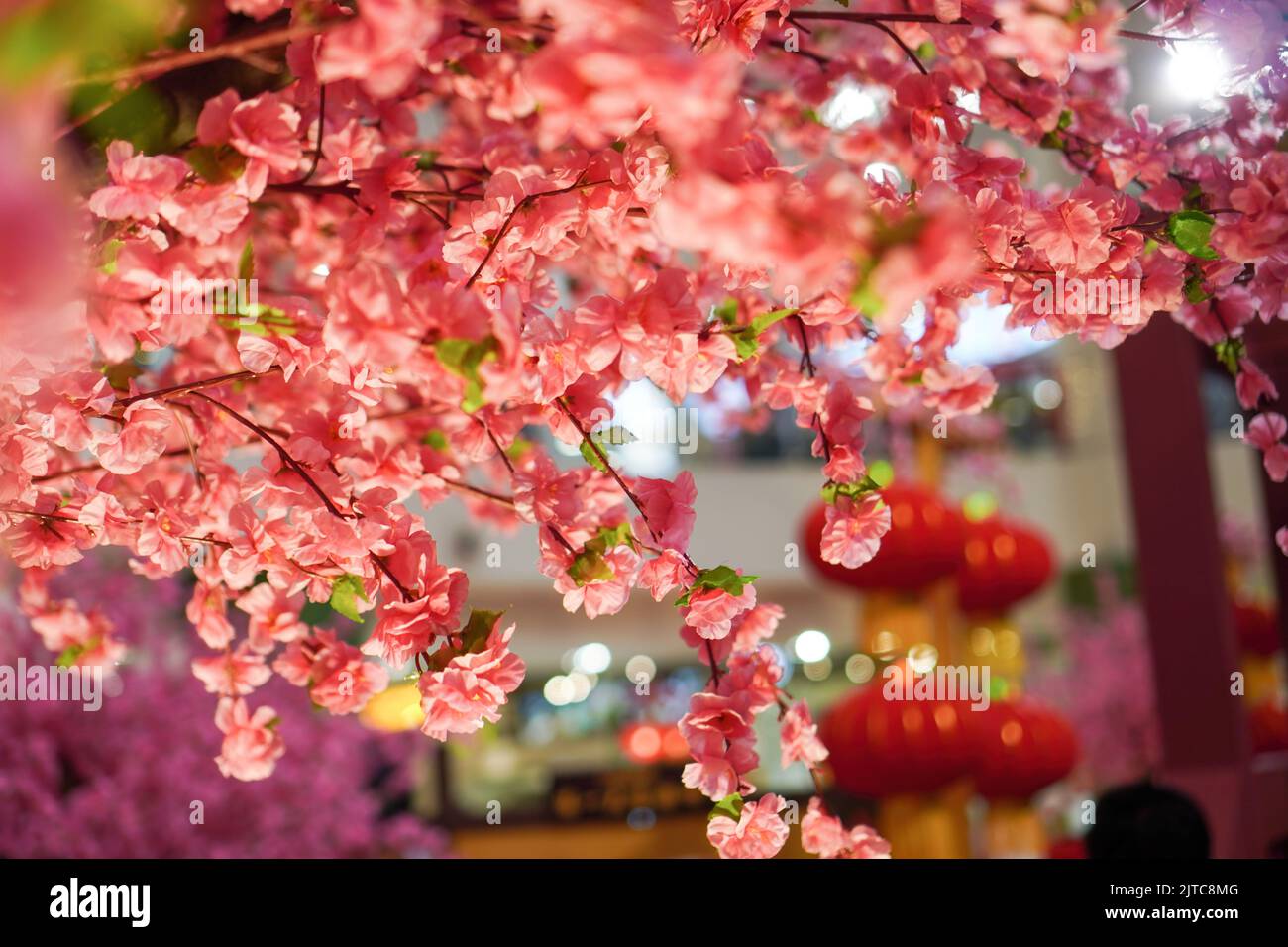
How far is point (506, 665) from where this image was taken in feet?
3.14

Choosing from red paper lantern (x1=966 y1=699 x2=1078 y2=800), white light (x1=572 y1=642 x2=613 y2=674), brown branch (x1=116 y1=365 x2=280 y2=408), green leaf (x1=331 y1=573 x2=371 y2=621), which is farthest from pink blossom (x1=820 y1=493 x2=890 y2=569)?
white light (x1=572 y1=642 x2=613 y2=674)

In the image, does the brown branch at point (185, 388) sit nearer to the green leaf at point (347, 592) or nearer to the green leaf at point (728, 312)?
the green leaf at point (347, 592)

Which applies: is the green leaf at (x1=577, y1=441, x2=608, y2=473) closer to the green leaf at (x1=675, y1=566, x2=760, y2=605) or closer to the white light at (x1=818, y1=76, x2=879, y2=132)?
the green leaf at (x1=675, y1=566, x2=760, y2=605)

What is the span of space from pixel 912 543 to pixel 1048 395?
264 inches

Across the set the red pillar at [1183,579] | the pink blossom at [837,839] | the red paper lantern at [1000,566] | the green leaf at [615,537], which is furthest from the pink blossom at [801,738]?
the red paper lantern at [1000,566]

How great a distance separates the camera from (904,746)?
2648mm

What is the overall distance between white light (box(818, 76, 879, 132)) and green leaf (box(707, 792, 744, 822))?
103 centimetres

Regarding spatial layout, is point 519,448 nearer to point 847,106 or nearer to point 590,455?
point 590,455

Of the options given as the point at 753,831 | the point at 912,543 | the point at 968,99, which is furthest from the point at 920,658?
the point at 753,831

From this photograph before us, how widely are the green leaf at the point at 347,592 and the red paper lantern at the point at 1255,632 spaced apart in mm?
3380

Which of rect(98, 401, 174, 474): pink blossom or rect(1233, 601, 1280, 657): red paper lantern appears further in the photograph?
rect(1233, 601, 1280, 657): red paper lantern

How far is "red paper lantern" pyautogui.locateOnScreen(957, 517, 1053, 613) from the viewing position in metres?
3.22

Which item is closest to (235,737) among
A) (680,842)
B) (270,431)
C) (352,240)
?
(270,431)
